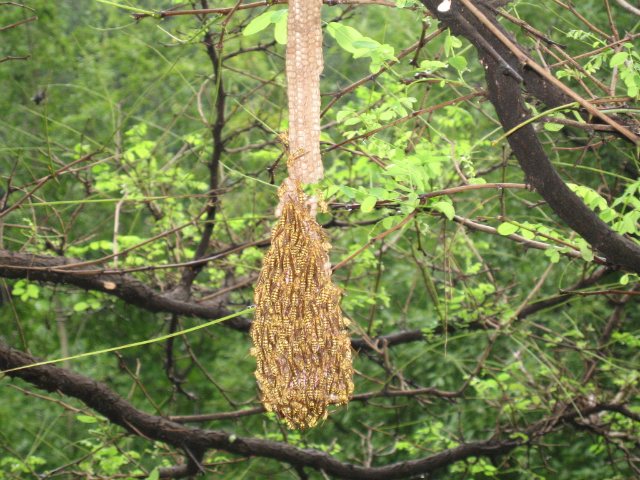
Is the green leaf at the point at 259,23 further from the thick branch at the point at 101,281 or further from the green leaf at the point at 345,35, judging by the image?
the thick branch at the point at 101,281

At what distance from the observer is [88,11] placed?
13.4 ft

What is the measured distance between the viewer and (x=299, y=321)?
80cm

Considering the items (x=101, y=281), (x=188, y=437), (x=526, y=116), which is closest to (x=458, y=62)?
(x=526, y=116)

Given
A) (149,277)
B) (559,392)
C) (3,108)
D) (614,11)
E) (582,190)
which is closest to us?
(582,190)

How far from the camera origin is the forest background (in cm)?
90

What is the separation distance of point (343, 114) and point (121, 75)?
3892 millimetres

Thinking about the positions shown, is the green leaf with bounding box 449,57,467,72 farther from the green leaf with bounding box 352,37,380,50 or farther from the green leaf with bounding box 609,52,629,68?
the green leaf with bounding box 609,52,629,68

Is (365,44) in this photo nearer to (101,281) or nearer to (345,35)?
(345,35)

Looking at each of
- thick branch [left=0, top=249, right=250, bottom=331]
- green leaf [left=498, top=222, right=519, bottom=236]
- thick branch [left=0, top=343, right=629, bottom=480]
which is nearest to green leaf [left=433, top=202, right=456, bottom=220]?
green leaf [left=498, top=222, right=519, bottom=236]

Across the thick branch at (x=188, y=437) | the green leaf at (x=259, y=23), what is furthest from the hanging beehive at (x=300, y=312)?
the thick branch at (x=188, y=437)

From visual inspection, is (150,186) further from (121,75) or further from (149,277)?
(121,75)

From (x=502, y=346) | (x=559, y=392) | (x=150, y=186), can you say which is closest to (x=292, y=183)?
(x=150, y=186)

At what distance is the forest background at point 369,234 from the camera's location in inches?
35.6

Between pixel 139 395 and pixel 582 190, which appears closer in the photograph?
pixel 582 190
